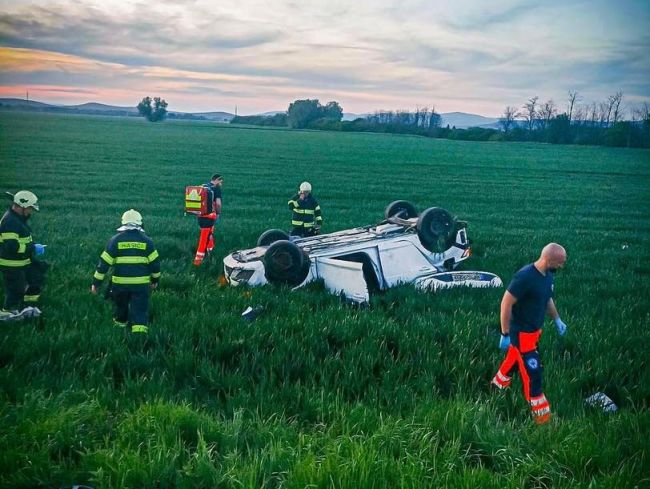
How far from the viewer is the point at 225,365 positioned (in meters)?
6.59

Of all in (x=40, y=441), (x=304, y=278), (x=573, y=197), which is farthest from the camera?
(x=573, y=197)

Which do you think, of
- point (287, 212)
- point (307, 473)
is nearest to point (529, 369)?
point (307, 473)

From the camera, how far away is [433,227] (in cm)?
1082

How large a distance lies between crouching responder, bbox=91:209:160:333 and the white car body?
2.33 m

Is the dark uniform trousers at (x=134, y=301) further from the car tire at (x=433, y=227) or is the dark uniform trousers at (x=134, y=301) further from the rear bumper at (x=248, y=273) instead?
the car tire at (x=433, y=227)

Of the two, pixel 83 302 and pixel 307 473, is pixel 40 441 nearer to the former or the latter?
pixel 307 473

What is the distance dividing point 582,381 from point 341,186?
79.4 feet

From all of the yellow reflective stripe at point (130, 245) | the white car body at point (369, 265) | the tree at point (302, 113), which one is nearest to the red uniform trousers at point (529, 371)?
the white car body at point (369, 265)

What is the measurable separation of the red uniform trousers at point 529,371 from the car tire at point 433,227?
16.1 feet

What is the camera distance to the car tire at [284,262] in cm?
913

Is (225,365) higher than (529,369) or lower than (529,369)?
lower

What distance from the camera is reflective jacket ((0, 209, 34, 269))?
8086 millimetres

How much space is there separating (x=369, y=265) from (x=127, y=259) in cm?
419

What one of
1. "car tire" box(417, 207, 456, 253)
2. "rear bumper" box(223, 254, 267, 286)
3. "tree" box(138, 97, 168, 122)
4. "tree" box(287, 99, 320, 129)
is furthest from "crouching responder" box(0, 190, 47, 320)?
"tree" box(138, 97, 168, 122)
